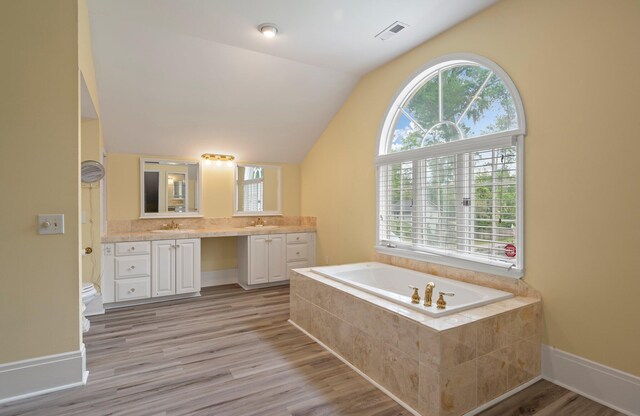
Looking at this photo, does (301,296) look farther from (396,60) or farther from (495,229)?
(396,60)

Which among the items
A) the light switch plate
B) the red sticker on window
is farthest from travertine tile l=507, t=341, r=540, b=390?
the light switch plate

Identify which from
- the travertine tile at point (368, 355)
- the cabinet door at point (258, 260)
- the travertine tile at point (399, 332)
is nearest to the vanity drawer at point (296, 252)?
the cabinet door at point (258, 260)

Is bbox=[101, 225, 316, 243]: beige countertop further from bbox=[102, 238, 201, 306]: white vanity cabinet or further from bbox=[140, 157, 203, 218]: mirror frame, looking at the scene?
bbox=[140, 157, 203, 218]: mirror frame

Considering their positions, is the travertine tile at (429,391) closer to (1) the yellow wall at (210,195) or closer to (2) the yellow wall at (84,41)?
(2) the yellow wall at (84,41)

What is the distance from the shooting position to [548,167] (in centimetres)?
242

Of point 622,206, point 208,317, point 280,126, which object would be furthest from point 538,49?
point 208,317

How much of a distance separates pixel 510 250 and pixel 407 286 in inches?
39.7

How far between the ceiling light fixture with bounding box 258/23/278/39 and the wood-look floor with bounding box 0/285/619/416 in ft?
8.95

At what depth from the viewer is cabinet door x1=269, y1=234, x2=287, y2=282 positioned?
4902mm

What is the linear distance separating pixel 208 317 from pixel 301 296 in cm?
109

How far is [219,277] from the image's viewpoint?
16.7ft

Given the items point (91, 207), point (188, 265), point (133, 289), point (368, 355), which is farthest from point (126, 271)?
point (368, 355)

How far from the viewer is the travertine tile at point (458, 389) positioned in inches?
74.9

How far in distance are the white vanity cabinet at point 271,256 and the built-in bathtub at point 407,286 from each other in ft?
5.12
